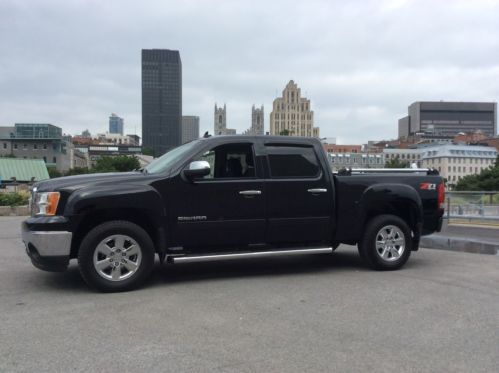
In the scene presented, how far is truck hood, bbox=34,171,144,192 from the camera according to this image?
581 centimetres

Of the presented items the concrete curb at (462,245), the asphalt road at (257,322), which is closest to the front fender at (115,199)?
the asphalt road at (257,322)

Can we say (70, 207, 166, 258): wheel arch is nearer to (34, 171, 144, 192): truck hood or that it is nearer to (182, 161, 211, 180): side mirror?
(34, 171, 144, 192): truck hood

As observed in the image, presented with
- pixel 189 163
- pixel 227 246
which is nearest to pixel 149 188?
pixel 189 163

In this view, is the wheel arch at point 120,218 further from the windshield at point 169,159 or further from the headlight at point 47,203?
the windshield at point 169,159

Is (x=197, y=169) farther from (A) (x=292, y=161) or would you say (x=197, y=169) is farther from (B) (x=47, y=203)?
(B) (x=47, y=203)

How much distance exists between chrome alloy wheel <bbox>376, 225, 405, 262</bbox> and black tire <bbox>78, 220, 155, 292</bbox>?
128 inches

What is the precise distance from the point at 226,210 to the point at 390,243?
2527 mm

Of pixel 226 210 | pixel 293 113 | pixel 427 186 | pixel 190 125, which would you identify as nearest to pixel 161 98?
pixel 190 125

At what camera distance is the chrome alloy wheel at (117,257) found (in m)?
5.79

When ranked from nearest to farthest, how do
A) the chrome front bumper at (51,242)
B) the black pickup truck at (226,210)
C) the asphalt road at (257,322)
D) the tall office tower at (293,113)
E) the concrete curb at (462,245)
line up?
1. the asphalt road at (257,322)
2. the chrome front bumper at (51,242)
3. the black pickup truck at (226,210)
4. the concrete curb at (462,245)
5. the tall office tower at (293,113)

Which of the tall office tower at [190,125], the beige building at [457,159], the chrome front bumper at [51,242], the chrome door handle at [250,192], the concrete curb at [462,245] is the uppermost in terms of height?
the tall office tower at [190,125]

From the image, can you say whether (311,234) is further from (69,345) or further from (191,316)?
(69,345)

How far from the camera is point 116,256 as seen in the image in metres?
5.86

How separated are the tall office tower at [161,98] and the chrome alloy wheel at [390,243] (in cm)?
15895
